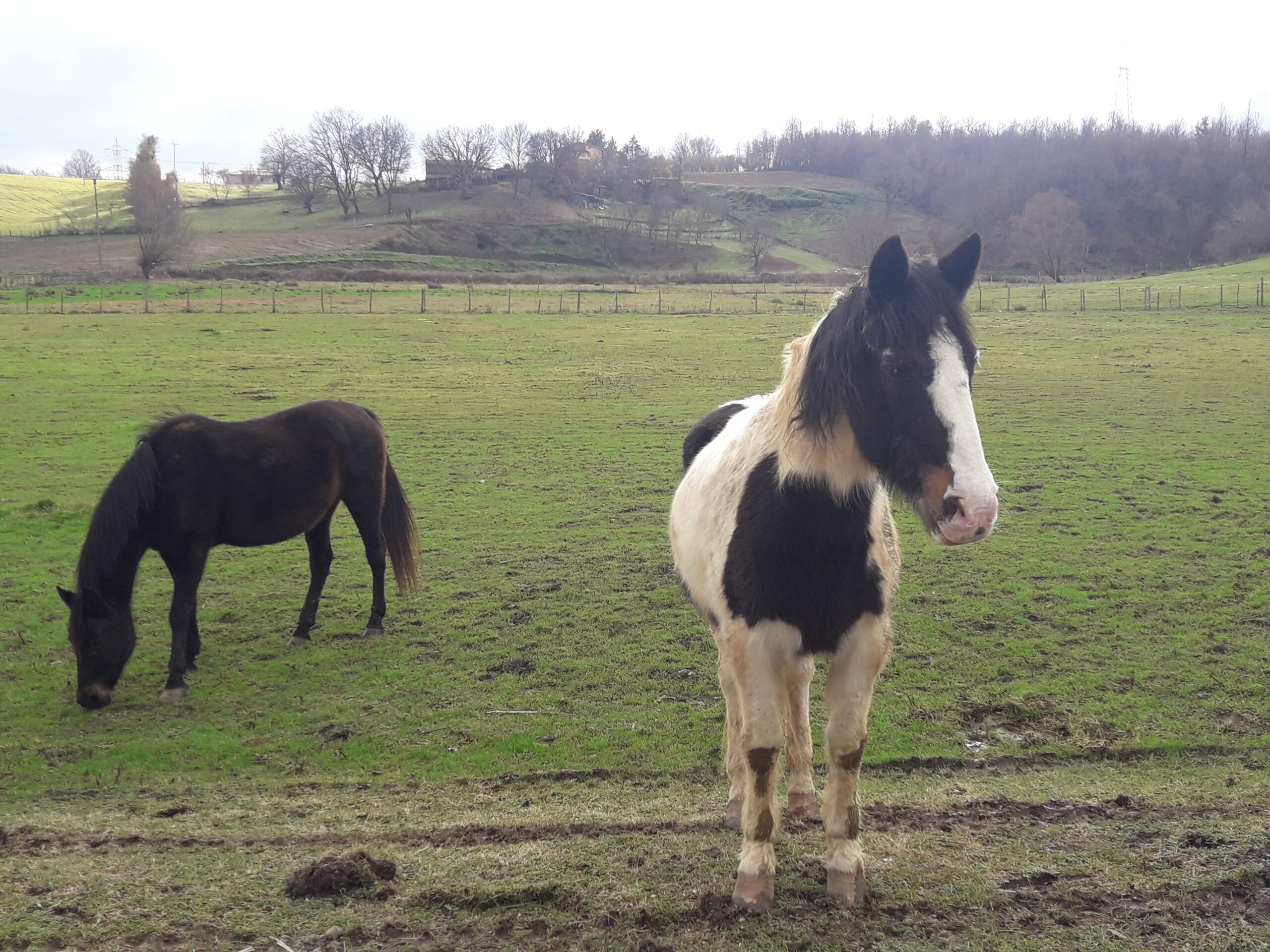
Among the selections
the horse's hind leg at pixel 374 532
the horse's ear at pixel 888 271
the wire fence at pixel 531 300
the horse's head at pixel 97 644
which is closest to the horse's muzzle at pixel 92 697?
the horse's head at pixel 97 644

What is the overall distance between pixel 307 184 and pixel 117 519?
312 ft

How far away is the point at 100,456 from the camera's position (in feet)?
48.3

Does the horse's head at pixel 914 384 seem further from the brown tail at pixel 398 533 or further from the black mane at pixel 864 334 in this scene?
the brown tail at pixel 398 533

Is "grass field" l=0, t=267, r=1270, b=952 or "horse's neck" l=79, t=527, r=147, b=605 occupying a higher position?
"horse's neck" l=79, t=527, r=147, b=605

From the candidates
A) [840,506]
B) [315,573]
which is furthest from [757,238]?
[840,506]

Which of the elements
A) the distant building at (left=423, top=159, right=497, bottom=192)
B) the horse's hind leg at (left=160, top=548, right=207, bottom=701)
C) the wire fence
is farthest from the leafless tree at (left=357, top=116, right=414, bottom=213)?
the horse's hind leg at (left=160, top=548, right=207, bottom=701)

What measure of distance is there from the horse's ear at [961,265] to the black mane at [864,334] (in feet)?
0.17

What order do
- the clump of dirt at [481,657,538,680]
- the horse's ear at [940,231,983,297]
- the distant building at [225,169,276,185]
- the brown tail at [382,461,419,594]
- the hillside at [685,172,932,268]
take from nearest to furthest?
the horse's ear at [940,231,983,297] < the clump of dirt at [481,657,538,680] < the brown tail at [382,461,419,594] < the hillside at [685,172,932,268] < the distant building at [225,169,276,185]

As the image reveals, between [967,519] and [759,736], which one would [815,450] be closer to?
[967,519]

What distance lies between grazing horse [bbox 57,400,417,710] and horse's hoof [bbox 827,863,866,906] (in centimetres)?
522

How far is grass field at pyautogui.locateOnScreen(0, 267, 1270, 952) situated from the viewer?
11.4ft

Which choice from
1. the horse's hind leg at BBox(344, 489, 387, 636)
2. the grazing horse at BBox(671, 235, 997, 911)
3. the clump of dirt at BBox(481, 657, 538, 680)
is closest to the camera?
the grazing horse at BBox(671, 235, 997, 911)

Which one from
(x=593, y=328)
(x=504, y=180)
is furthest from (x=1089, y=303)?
(x=504, y=180)

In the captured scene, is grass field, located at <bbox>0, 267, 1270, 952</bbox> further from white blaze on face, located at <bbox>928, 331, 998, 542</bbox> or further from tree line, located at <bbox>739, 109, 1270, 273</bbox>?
tree line, located at <bbox>739, 109, 1270, 273</bbox>
